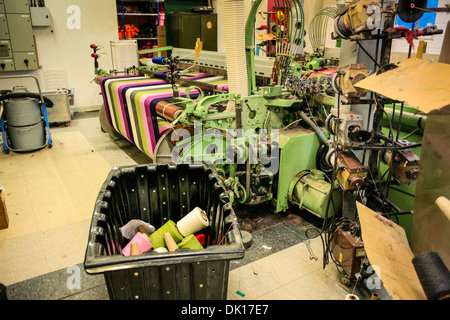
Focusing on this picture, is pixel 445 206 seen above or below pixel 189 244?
above

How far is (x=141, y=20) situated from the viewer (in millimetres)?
7621

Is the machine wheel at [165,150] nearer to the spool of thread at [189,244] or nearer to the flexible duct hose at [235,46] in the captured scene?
the flexible duct hose at [235,46]

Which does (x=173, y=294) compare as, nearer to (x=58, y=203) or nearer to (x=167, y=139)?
(x=167, y=139)

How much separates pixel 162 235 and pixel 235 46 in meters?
1.56

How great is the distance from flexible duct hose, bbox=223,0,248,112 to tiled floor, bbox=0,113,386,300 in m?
1.17

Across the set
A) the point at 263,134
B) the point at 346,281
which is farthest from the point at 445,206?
the point at 263,134

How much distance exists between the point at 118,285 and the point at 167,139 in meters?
1.75

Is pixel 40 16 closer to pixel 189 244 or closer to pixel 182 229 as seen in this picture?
pixel 182 229

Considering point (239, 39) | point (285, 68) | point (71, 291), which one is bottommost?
point (71, 291)

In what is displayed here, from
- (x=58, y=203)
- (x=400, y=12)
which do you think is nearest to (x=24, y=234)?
(x=58, y=203)

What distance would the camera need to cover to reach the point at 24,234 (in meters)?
2.85

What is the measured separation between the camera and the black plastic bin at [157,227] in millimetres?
1325

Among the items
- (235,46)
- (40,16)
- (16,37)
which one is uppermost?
(40,16)

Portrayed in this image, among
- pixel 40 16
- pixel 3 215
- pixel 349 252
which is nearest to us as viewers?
pixel 349 252
